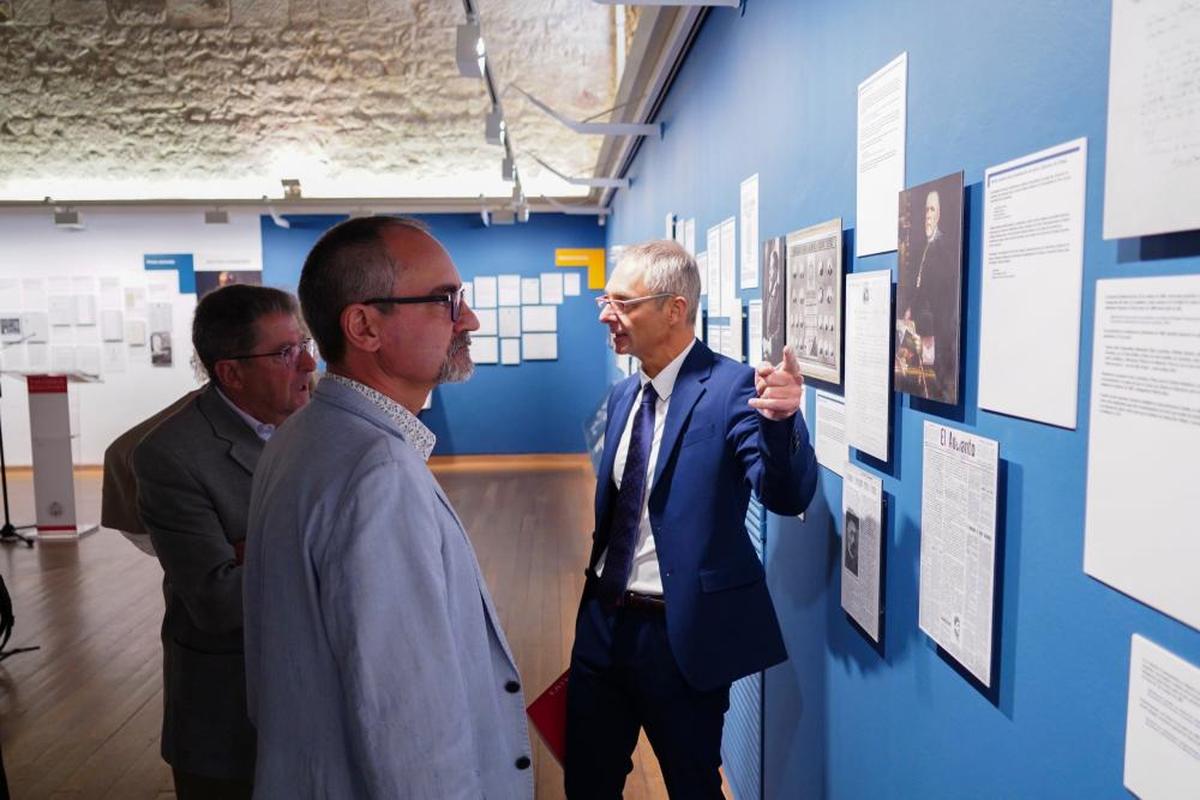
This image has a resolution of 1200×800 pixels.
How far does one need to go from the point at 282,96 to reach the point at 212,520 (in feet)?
21.0

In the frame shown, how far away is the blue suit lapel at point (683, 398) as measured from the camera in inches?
73.2

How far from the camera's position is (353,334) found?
1.21m

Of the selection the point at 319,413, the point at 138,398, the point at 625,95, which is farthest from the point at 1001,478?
the point at 138,398

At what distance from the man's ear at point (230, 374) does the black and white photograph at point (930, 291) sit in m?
1.41

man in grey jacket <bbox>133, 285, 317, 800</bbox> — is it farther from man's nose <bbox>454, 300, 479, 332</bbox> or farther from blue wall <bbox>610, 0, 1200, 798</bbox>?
blue wall <bbox>610, 0, 1200, 798</bbox>

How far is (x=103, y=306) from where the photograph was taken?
29.5 feet

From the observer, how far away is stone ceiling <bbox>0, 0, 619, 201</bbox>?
5.90 meters

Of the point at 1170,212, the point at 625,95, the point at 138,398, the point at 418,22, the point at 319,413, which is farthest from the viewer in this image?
the point at 138,398

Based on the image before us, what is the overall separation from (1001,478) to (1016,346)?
0.62 ft

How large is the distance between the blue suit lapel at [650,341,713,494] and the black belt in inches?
10.9

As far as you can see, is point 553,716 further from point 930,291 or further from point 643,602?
point 930,291

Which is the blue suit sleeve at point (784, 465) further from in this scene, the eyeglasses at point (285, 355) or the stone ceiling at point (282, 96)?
the stone ceiling at point (282, 96)

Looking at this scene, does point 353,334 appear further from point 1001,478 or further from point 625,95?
point 625,95

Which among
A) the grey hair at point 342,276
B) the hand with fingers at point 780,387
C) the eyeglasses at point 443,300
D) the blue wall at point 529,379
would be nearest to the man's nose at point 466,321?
the eyeglasses at point 443,300
